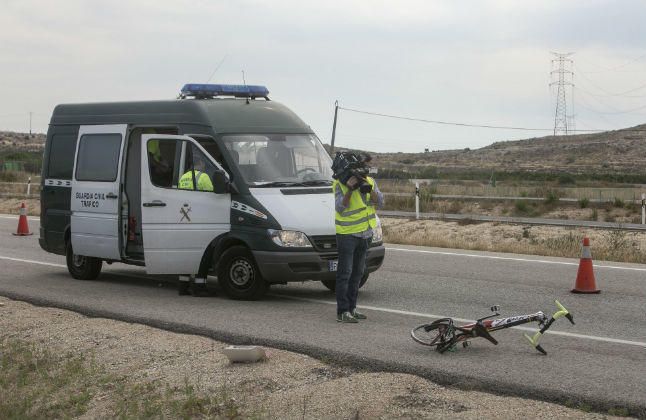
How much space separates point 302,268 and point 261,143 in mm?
1862

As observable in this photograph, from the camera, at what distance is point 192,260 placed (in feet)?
41.3

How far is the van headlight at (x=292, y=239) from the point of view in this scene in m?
11.7

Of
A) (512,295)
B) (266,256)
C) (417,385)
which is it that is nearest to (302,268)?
(266,256)

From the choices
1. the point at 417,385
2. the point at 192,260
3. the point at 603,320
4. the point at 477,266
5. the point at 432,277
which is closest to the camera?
the point at 417,385

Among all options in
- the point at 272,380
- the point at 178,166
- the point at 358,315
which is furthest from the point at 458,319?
the point at 178,166

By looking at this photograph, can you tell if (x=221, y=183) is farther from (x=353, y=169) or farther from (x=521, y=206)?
(x=521, y=206)

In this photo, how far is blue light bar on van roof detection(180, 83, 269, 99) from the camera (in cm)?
1353

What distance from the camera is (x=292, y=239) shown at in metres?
11.7

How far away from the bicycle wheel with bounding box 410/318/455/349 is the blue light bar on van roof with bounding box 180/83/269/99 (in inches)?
212

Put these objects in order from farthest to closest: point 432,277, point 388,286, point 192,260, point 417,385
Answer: point 432,277 → point 388,286 → point 192,260 → point 417,385

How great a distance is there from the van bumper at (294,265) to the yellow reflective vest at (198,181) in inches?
46.2

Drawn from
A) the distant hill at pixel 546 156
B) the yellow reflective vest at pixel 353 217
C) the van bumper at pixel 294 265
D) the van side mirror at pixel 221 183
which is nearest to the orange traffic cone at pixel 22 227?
the van side mirror at pixel 221 183

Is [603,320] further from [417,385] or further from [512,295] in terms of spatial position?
[417,385]

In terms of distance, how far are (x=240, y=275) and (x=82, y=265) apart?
3428 mm
